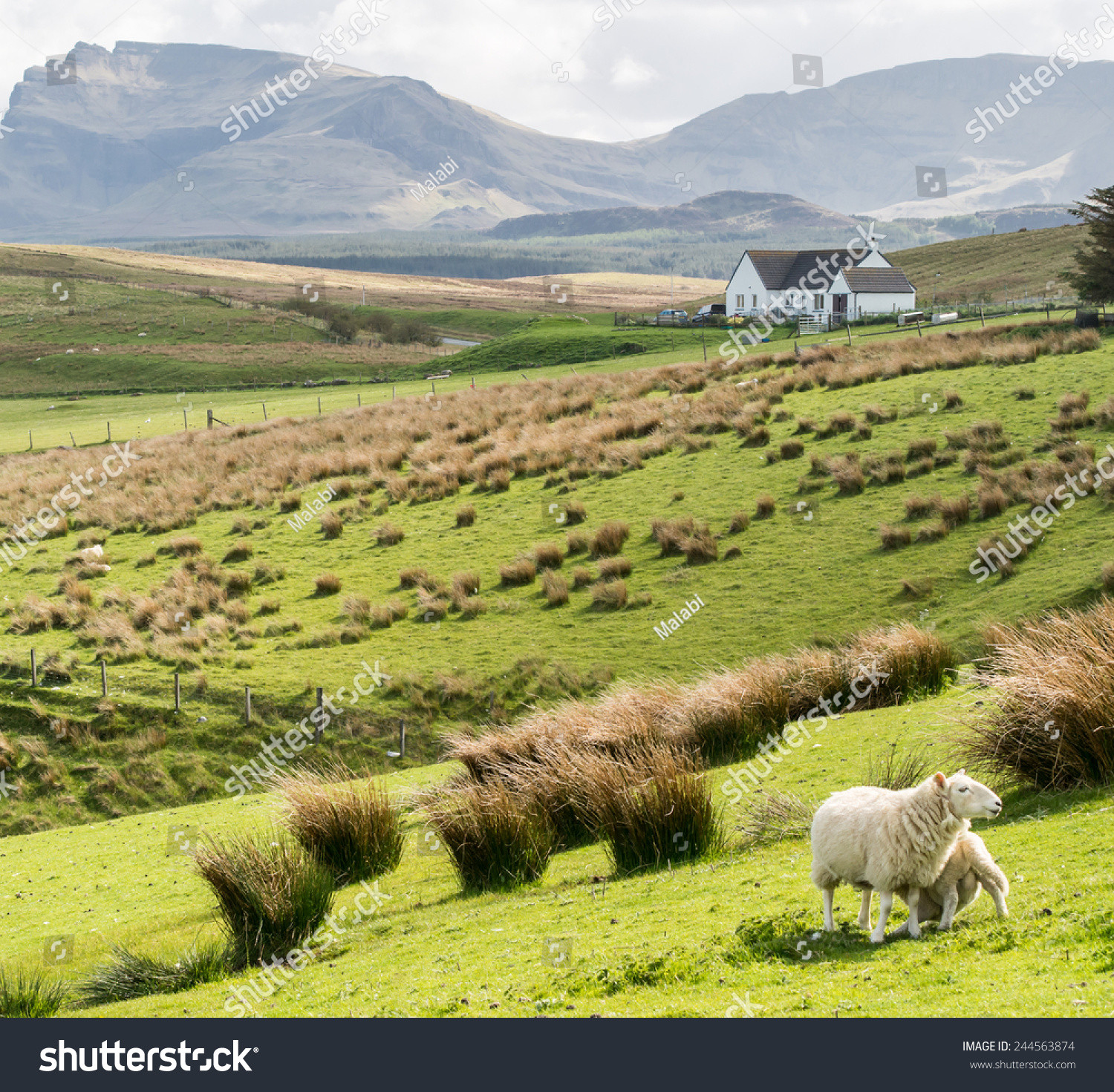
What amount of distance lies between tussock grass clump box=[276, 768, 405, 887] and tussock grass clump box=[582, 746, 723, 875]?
9.27 ft

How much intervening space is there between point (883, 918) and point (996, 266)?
114m

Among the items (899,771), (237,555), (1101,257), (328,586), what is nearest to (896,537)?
(899,771)

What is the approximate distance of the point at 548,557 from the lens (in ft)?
87.3

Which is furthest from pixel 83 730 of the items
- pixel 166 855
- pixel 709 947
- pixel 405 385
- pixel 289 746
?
pixel 405 385

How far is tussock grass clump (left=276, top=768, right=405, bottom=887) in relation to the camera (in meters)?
11.4

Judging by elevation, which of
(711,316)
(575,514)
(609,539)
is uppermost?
(711,316)

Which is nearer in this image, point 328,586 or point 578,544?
point 578,544

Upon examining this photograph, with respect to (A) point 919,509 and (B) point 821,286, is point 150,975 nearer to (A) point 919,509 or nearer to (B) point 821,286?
(A) point 919,509

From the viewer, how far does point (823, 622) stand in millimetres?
20375

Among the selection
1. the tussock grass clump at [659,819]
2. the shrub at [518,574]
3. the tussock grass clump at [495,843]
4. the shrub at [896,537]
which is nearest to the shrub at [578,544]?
the shrub at [518,574]

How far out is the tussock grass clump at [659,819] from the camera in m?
10.3

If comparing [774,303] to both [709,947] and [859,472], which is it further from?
[709,947]
